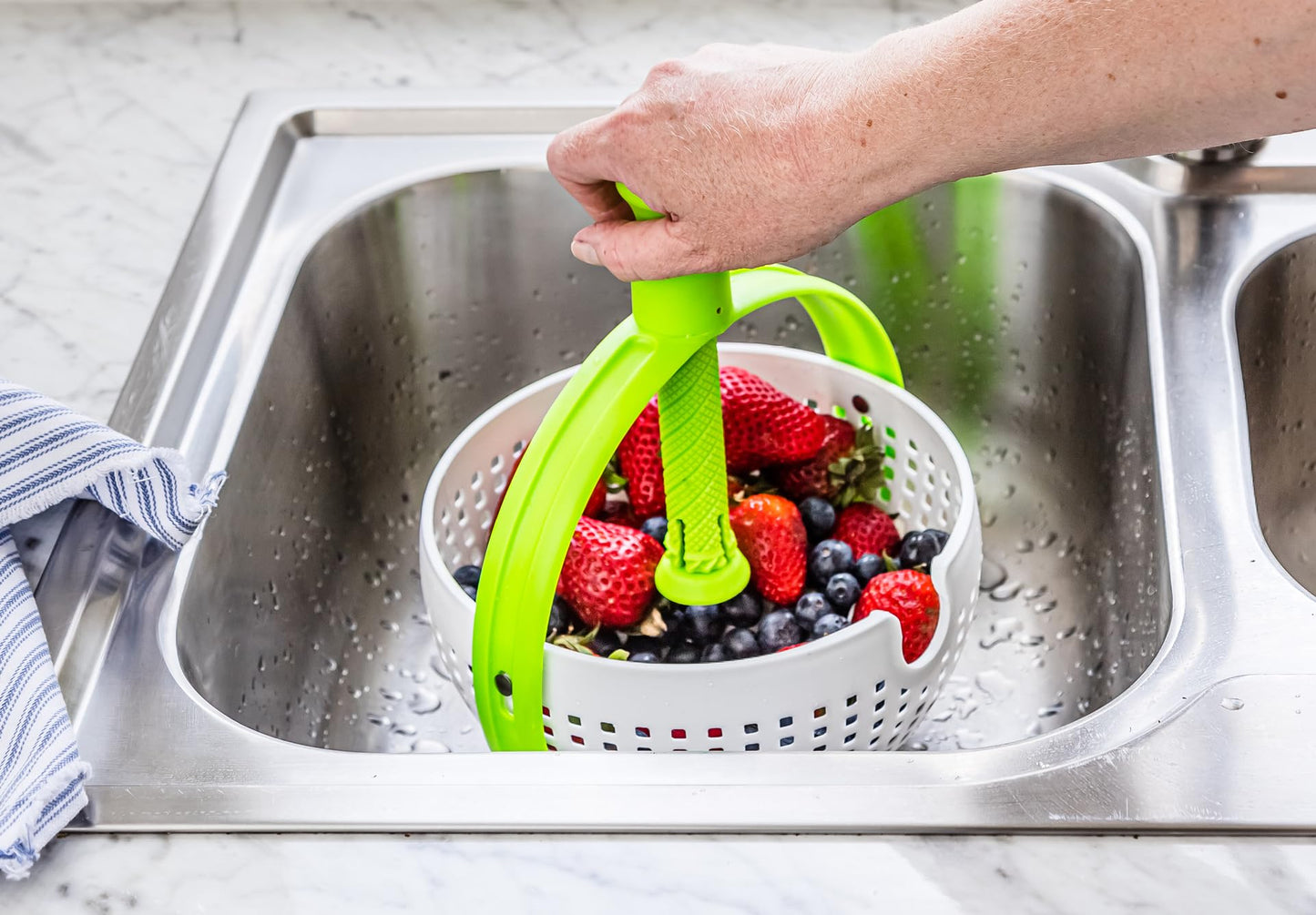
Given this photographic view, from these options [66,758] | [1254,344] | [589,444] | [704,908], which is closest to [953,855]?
[704,908]

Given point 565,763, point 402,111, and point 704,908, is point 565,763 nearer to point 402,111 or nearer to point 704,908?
point 704,908

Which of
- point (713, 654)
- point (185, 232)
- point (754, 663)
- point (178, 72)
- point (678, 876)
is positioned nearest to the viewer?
point (678, 876)

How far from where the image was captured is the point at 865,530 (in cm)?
81

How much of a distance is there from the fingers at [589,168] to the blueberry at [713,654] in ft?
0.82

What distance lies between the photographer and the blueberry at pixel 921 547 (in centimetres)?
77

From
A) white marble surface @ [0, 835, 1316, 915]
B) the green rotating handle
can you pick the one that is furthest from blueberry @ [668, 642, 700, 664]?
white marble surface @ [0, 835, 1316, 915]

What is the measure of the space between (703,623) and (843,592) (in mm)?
85

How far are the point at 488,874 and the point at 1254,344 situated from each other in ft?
2.05

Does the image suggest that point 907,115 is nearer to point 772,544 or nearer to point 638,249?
point 638,249

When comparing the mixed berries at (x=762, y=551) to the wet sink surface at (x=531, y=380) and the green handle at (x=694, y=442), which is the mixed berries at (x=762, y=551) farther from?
the wet sink surface at (x=531, y=380)

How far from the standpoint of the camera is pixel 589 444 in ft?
2.10

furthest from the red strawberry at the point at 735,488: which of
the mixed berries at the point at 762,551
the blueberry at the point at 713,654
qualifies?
the blueberry at the point at 713,654

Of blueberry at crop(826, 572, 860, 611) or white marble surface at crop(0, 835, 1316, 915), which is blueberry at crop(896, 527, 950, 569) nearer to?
blueberry at crop(826, 572, 860, 611)

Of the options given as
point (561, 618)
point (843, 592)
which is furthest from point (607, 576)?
point (843, 592)
